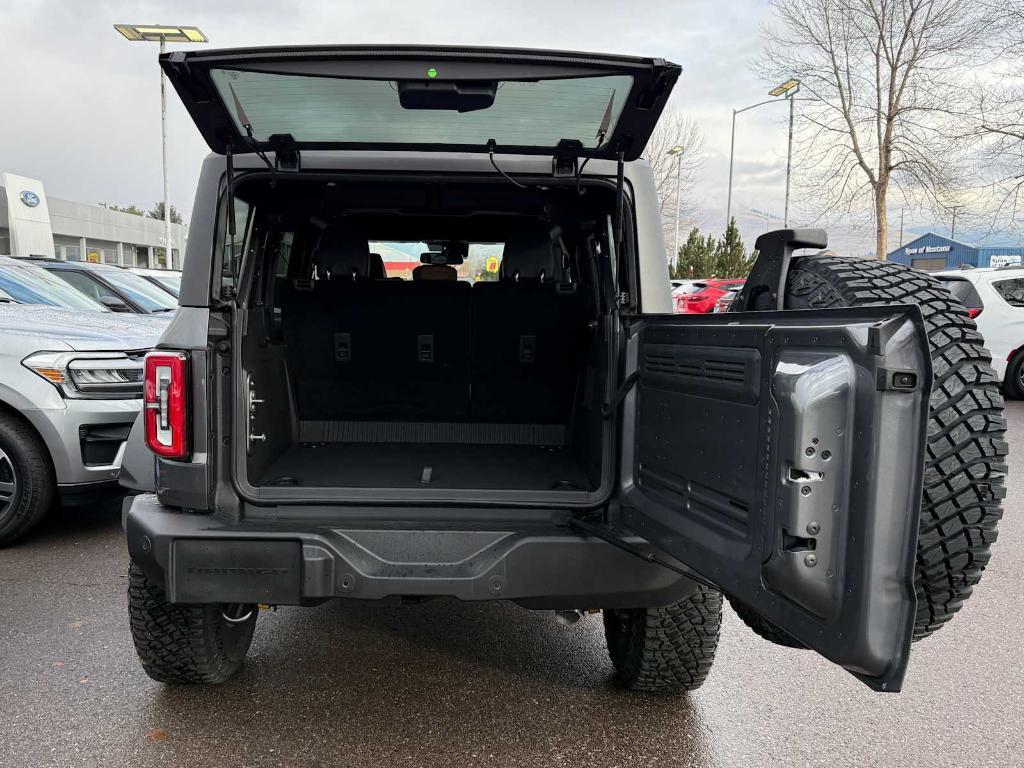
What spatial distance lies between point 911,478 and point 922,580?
0.44 metres

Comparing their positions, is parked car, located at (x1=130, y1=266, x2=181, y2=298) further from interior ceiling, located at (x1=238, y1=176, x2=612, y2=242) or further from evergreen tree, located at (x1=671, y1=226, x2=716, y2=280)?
evergreen tree, located at (x1=671, y1=226, x2=716, y2=280)

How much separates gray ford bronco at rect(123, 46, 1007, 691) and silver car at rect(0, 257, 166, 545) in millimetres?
1524

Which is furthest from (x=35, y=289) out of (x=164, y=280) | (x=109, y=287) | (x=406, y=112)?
(x=164, y=280)

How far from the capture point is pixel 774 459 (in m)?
1.77

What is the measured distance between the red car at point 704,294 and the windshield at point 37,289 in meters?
16.8

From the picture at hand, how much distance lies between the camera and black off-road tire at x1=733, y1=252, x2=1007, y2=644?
175cm

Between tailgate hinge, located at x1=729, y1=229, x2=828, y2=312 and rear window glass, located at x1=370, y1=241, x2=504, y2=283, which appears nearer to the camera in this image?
tailgate hinge, located at x1=729, y1=229, x2=828, y2=312

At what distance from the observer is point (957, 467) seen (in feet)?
5.72

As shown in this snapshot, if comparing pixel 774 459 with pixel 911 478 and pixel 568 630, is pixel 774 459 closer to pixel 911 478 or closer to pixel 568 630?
pixel 911 478

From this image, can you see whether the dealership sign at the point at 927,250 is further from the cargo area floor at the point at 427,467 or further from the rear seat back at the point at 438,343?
the cargo area floor at the point at 427,467

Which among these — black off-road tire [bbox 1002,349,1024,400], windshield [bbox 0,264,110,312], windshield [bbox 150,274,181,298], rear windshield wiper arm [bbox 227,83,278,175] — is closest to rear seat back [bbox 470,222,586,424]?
rear windshield wiper arm [bbox 227,83,278,175]

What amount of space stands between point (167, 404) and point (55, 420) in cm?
236

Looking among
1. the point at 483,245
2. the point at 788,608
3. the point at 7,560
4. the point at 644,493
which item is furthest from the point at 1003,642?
the point at 7,560

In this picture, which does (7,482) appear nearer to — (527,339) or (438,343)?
(438,343)
